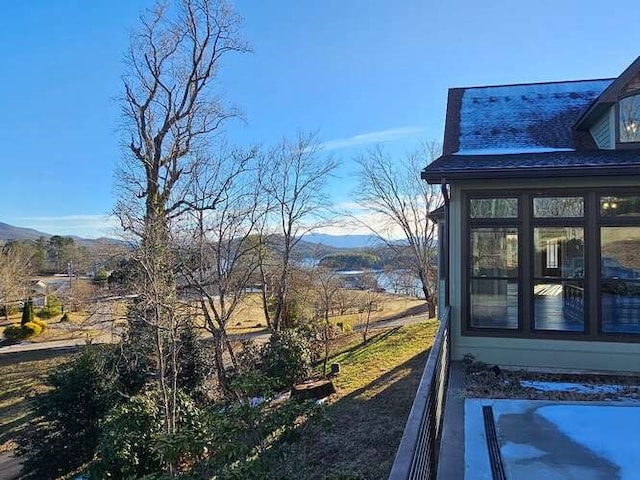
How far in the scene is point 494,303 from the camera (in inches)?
257

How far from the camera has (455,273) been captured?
6582mm

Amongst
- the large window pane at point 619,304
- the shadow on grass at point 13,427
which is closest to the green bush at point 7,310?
the shadow on grass at point 13,427

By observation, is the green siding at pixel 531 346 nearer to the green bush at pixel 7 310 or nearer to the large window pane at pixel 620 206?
the large window pane at pixel 620 206

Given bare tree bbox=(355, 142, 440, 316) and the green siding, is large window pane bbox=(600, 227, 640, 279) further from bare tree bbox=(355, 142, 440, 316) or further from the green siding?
bare tree bbox=(355, 142, 440, 316)

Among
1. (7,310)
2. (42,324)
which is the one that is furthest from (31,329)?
(7,310)

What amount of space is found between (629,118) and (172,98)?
1510 cm

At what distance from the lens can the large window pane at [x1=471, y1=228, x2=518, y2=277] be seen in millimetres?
6383

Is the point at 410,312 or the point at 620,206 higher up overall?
the point at 620,206

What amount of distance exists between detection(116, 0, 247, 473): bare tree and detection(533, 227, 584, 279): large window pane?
427 inches

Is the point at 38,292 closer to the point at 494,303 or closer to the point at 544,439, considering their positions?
the point at 494,303

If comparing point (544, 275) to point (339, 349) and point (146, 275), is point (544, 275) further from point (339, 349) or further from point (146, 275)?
point (339, 349)

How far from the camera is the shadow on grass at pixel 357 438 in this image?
632cm

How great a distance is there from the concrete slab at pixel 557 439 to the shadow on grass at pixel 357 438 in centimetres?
200

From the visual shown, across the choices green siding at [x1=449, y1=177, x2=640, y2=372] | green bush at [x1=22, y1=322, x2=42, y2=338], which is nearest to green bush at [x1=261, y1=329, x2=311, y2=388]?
green siding at [x1=449, y1=177, x2=640, y2=372]
